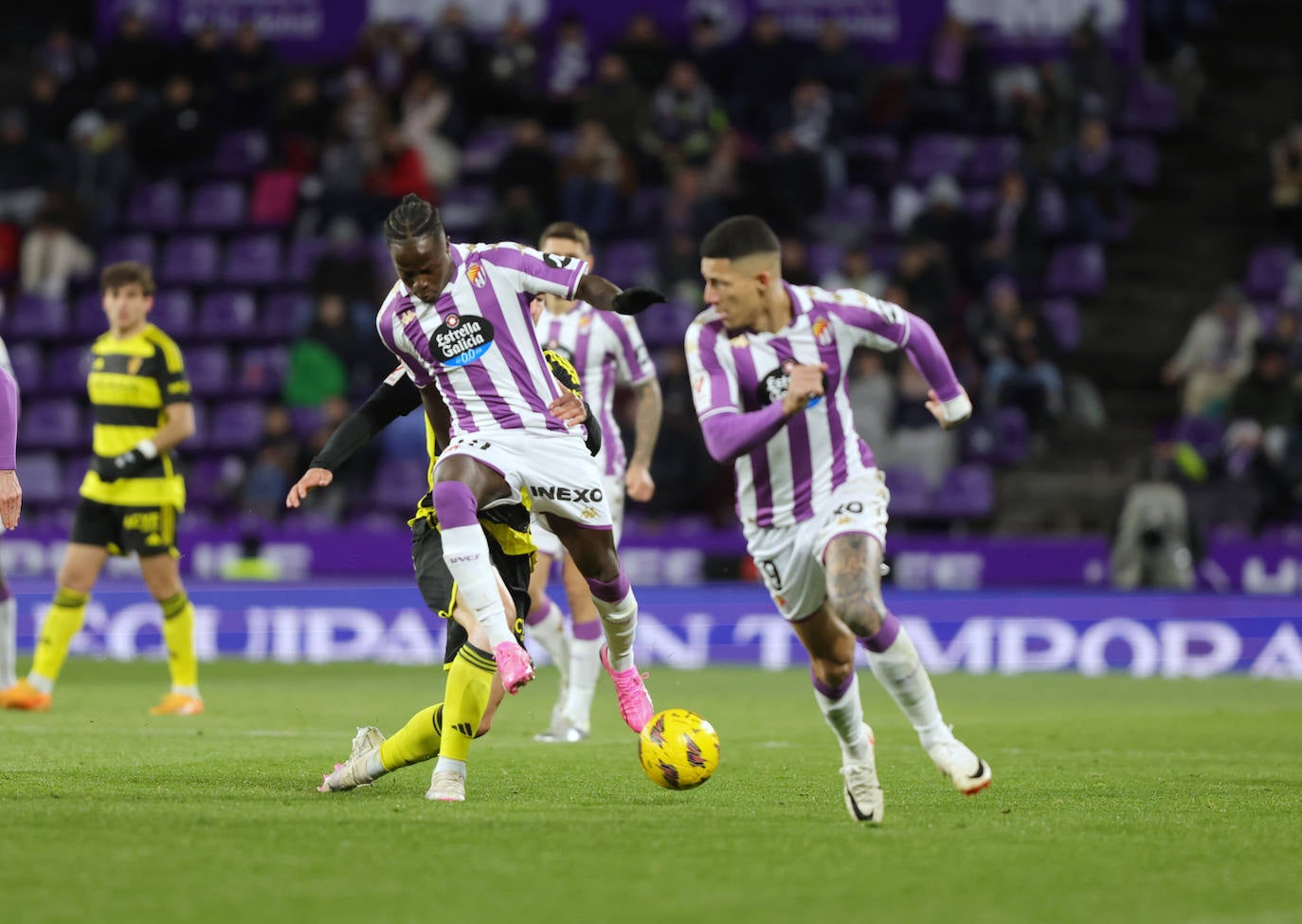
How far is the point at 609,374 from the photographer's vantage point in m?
10.3

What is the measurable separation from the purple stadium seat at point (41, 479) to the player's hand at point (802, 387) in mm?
13956

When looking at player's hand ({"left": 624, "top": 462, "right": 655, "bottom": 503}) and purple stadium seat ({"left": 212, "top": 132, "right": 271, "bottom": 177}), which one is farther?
purple stadium seat ({"left": 212, "top": 132, "right": 271, "bottom": 177})

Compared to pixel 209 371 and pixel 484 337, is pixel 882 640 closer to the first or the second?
pixel 484 337

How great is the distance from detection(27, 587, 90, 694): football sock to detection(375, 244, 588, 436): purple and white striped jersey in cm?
473

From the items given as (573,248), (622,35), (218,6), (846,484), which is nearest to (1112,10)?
(622,35)

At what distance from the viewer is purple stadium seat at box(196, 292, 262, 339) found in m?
19.7

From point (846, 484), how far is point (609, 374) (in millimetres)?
3714

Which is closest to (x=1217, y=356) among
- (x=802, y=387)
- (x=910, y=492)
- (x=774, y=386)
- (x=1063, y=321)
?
(x=1063, y=321)

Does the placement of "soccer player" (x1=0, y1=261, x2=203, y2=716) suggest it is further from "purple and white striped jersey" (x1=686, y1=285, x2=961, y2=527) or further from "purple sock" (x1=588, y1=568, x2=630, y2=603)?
"purple and white striped jersey" (x1=686, y1=285, x2=961, y2=527)

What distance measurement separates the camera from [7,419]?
7922 mm

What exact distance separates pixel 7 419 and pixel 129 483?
3.26 metres

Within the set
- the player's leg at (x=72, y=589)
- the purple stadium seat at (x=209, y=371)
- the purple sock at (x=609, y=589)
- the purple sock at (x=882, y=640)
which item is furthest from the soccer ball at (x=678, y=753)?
the purple stadium seat at (x=209, y=371)

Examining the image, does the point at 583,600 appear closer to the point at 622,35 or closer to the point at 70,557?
the point at 70,557

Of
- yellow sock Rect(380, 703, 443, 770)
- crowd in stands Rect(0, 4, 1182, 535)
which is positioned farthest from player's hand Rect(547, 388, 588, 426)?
crowd in stands Rect(0, 4, 1182, 535)
